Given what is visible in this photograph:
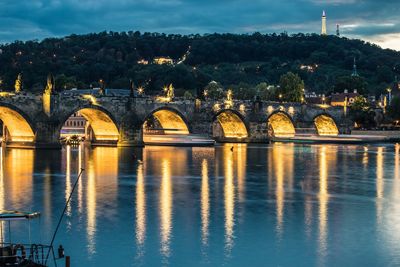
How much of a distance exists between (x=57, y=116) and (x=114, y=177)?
85.9 feet

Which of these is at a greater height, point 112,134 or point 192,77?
point 192,77

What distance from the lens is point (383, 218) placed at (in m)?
28.8

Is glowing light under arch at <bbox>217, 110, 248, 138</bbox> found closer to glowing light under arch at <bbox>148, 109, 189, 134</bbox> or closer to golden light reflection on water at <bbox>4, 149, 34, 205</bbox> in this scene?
glowing light under arch at <bbox>148, 109, 189, 134</bbox>

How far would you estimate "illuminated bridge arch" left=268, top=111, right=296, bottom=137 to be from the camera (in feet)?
353

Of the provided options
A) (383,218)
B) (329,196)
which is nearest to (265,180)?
(329,196)

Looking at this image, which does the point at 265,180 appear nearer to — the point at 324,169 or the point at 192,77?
the point at 324,169

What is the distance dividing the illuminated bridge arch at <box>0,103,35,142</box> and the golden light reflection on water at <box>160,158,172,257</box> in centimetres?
2338

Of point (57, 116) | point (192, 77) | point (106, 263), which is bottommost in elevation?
point (106, 263)

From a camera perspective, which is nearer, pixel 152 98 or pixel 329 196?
pixel 329 196

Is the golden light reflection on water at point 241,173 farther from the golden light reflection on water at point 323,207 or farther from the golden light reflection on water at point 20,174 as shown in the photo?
the golden light reflection on water at point 20,174

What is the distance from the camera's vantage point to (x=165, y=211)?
29641mm

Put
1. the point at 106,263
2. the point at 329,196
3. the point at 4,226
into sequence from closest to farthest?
the point at 106,263, the point at 4,226, the point at 329,196

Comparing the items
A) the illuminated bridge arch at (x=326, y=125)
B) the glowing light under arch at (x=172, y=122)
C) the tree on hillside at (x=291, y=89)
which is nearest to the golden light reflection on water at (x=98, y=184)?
the glowing light under arch at (x=172, y=122)

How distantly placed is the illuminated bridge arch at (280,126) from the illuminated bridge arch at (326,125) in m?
6.88
